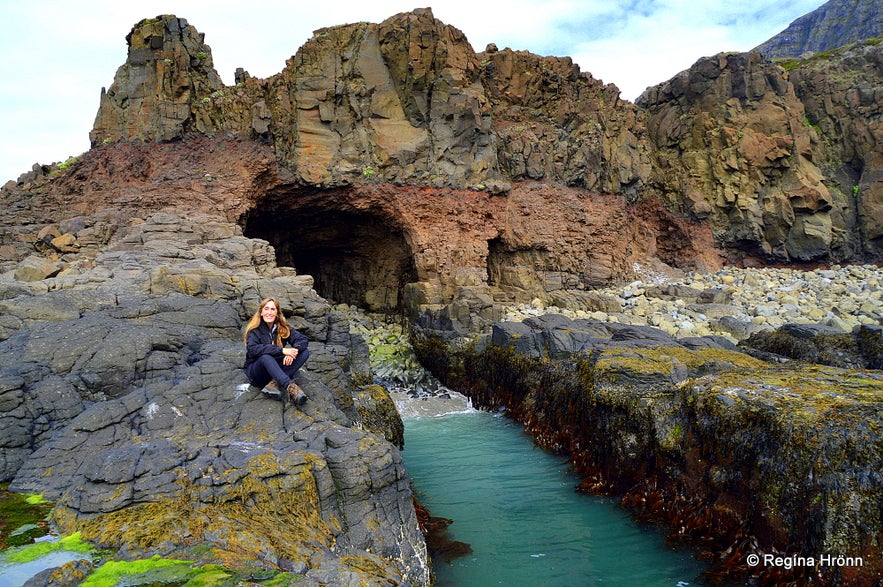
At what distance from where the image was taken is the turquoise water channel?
688 centimetres

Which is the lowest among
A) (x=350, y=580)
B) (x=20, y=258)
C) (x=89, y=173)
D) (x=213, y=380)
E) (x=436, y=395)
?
(x=436, y=395)

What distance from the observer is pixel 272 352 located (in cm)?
695

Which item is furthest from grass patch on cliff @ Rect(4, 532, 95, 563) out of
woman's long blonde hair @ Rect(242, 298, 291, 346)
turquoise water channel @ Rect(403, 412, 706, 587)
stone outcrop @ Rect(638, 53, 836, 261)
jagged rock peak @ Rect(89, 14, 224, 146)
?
stone outcrop @ Rect(638, 53, 836, 261)

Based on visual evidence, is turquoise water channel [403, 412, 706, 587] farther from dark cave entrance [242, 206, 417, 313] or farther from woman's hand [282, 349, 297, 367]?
A: dark cave entrance [242, 206, 417, 313]

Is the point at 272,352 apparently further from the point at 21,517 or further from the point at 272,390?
the point at 21,517

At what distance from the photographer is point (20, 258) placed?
1930 cm

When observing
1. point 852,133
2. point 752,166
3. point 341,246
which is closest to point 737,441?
point 341,246

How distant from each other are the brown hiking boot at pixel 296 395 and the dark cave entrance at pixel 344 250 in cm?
1964

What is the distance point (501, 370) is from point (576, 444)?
6286 mm

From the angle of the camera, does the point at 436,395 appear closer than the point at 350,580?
No

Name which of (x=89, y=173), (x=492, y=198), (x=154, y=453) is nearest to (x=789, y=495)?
(x=154, y=453)

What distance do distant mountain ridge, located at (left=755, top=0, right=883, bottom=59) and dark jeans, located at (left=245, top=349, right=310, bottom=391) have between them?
9140 cm

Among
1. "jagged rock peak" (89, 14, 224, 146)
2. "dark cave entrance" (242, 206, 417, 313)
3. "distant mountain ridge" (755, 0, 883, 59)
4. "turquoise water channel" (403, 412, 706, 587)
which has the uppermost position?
"distant mountain ridge" (755, 0, 883, 59)

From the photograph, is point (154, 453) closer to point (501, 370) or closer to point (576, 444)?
point (576, 444)
